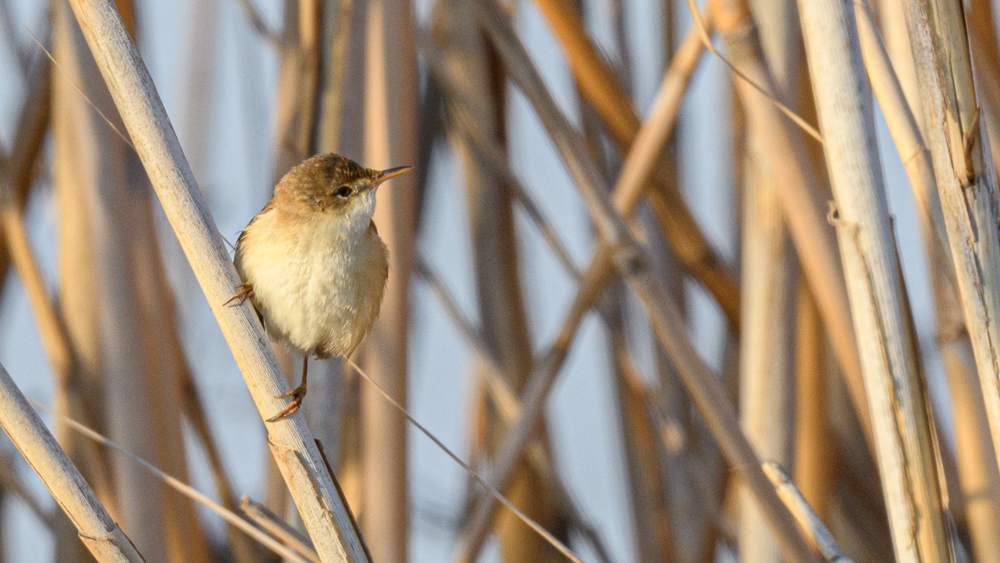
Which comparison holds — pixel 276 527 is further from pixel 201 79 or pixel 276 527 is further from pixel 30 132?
pixel 201 79

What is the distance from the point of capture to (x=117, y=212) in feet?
4.94

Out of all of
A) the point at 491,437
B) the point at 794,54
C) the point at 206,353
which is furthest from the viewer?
the point at 491,437

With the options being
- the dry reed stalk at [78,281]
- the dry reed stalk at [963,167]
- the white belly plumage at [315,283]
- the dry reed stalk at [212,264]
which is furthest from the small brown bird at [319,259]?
the dry reed stalk at [963,167]

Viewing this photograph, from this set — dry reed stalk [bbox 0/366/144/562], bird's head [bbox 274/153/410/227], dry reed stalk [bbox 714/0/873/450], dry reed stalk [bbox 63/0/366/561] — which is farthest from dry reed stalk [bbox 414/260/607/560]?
dry reed stalk [bbox 0/366/144/562]

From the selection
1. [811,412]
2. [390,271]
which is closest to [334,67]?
[390,271]

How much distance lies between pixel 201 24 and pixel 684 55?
1356 millimetres

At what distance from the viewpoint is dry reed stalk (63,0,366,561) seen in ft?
2.97

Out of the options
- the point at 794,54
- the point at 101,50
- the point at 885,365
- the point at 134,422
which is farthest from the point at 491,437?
the point at 101,50

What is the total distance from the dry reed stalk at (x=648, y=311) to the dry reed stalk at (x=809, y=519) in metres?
0.38

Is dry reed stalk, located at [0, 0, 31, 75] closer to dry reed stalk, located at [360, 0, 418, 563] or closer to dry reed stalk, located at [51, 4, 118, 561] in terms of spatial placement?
dry reed stalk, located at [51, 4, 118, 561]

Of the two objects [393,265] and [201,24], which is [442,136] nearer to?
[201,24]

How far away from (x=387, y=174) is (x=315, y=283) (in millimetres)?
218

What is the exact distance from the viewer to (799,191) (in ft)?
4.70

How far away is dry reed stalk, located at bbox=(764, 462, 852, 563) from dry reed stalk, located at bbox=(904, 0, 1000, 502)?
24 centimetres
